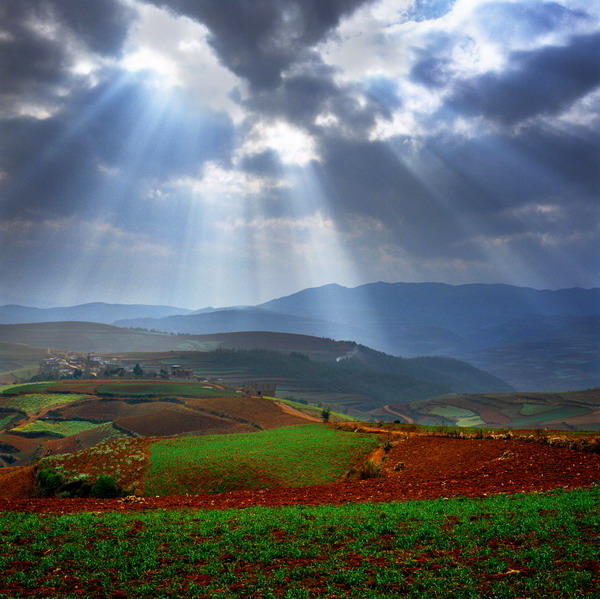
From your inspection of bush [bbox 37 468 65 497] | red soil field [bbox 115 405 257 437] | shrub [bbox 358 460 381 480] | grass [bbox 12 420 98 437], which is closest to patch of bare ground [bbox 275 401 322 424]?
red soil field [bbox 115 405 257 437]

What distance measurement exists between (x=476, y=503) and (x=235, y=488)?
18.6 metres

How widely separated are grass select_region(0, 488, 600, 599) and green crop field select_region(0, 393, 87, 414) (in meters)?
127

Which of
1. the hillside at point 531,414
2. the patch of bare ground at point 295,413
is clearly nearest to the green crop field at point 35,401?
the patch of bare ground at point 295,413

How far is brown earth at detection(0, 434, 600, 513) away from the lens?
72.0 feet

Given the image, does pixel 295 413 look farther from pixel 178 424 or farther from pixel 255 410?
pixel 178 424

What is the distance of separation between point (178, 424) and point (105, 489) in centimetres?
7760

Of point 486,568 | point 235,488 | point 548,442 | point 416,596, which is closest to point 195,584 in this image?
point 416,596

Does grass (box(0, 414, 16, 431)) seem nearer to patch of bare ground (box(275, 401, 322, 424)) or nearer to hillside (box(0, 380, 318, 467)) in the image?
hillside (box(0, 380, 318, 467))

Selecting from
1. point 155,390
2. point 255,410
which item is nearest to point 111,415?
point 155,390

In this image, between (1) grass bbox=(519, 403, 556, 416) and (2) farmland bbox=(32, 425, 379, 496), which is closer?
(2) farmland bbox=(32, 425, 379, 496)

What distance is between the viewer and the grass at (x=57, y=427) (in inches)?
4188

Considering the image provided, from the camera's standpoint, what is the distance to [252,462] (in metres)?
37.7

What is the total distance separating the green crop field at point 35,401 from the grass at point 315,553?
127355mm

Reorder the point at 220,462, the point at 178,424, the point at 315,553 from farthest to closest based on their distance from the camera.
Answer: the point at 178,424 < the point at 220,462 < the point at 315,553
